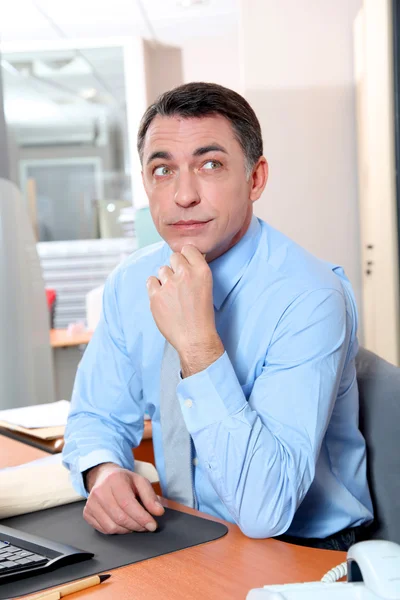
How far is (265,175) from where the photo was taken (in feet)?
4.42

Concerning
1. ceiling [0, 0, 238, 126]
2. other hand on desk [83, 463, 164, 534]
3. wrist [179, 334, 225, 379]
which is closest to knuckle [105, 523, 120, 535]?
other hand on desk [83, 463, 164, 534]

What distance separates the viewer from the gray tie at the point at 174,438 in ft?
4.02

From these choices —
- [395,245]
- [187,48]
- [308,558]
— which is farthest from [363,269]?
[308,558]

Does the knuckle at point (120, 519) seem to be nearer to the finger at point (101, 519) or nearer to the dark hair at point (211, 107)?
the finger at point (101, 519)

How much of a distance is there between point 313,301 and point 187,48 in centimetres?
594

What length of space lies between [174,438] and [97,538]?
0.25 metres

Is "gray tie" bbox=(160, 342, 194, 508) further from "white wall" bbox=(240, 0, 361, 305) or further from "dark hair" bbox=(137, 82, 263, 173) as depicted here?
"white wall" bbox=(240, 0, 361, 305)

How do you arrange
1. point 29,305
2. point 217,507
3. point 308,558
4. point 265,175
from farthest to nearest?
1. point 29,305
2. point 265,175
3. point 217,507
4. point 308,558

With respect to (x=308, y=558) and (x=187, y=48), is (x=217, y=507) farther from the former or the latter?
(x=187, y=48)

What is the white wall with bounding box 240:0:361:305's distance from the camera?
4484mm

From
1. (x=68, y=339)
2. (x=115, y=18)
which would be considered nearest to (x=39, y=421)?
(x=68, y=339)

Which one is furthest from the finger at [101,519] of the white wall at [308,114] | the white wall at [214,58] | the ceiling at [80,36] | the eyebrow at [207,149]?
the white wall at [214,58]

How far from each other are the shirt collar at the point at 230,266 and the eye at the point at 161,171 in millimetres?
174

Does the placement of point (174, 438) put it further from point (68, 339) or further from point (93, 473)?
point (68, 339)
